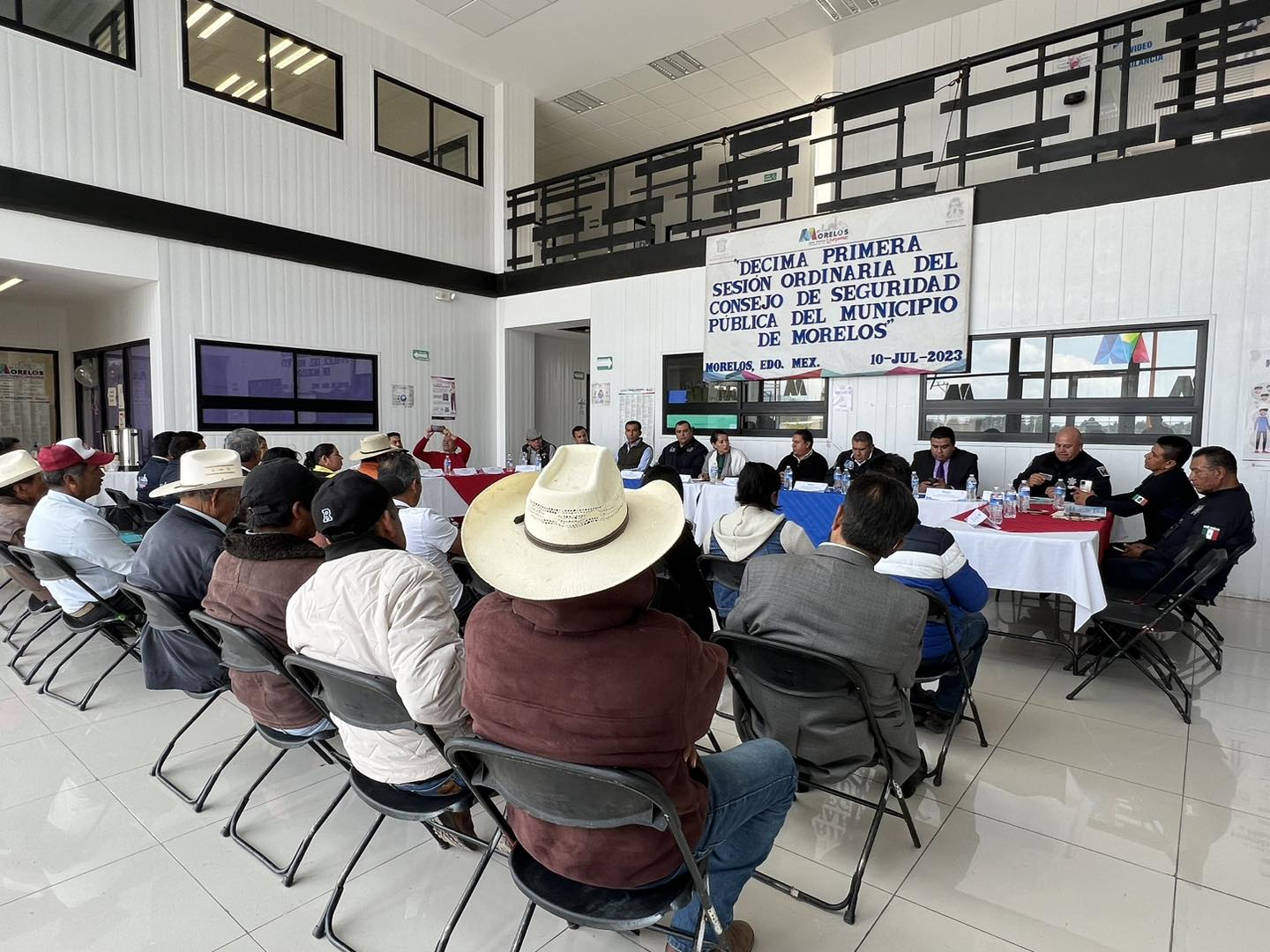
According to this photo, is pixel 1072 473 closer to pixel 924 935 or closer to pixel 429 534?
pixel 924 935

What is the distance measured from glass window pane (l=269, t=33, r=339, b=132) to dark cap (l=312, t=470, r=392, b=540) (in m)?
7.08

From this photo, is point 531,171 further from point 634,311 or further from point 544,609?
point 544,609

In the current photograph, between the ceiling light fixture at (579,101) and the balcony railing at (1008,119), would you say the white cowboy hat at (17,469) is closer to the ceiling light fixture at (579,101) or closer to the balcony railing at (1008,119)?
the balcony railing at (1008,119)

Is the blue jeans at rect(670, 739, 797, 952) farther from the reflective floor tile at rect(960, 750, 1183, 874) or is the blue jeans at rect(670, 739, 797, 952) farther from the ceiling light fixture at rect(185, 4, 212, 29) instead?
the ceiling light fixture at rect(185, 4, 212, 29)

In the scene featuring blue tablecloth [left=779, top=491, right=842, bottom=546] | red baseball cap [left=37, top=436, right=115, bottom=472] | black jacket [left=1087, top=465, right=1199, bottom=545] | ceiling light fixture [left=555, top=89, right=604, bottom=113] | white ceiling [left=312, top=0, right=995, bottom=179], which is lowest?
blue tablecloth [left=779, top=491, right=842, bottom=546]

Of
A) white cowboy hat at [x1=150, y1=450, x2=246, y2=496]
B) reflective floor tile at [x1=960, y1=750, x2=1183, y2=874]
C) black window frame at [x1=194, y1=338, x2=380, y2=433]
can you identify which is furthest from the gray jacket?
black window frame at [x1=194, y1=338, x2=380, y2=433]

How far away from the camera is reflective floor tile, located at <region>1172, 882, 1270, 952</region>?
1.69m

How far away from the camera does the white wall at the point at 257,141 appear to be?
565 centimetres

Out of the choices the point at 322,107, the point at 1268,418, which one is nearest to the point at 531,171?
the point at 322,107

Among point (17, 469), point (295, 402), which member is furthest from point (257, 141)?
point (17, 469)

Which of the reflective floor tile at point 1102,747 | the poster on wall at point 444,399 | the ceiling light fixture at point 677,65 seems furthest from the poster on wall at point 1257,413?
the poster on wall at point 444,399

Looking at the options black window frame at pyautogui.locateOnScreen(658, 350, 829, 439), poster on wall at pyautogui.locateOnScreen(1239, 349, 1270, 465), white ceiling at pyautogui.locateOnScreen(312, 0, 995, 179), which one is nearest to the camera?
poster on wall at pyautogui.locateOnScreen(1239, 349, 1270, 465)

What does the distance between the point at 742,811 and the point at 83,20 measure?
8219 millimetres

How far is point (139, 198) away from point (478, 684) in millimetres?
7021
